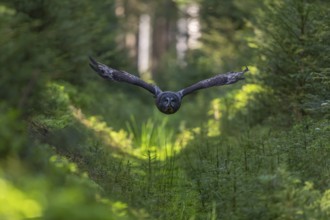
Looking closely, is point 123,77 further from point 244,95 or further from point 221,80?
point 244,95

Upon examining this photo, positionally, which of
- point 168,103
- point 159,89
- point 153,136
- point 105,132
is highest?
point 153,136

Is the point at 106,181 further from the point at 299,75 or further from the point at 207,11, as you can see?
the point at 207,11

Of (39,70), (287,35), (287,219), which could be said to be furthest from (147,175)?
(287,35)

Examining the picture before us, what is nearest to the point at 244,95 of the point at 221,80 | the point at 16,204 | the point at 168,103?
the point at 221,80

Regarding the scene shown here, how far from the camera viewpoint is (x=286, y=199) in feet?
22.3

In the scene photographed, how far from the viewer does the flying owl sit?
10.5 meters

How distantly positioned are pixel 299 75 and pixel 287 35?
1.06 m

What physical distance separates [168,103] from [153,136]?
4.09 metres

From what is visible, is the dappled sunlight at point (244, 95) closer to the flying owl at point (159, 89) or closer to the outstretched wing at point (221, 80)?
the outstretched wing at point (221, 80)

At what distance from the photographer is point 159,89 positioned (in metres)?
11.0

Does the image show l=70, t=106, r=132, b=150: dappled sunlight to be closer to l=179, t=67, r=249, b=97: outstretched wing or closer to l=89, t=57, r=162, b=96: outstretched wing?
l=89, t=57, r=162, b=96: outstretched wing

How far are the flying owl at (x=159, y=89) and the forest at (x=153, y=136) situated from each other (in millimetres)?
717

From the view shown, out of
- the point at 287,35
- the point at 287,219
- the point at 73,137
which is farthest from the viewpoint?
the point at 287,35

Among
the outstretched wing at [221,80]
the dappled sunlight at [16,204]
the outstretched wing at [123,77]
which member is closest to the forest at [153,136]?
the dappled sunlight at [16,204]
